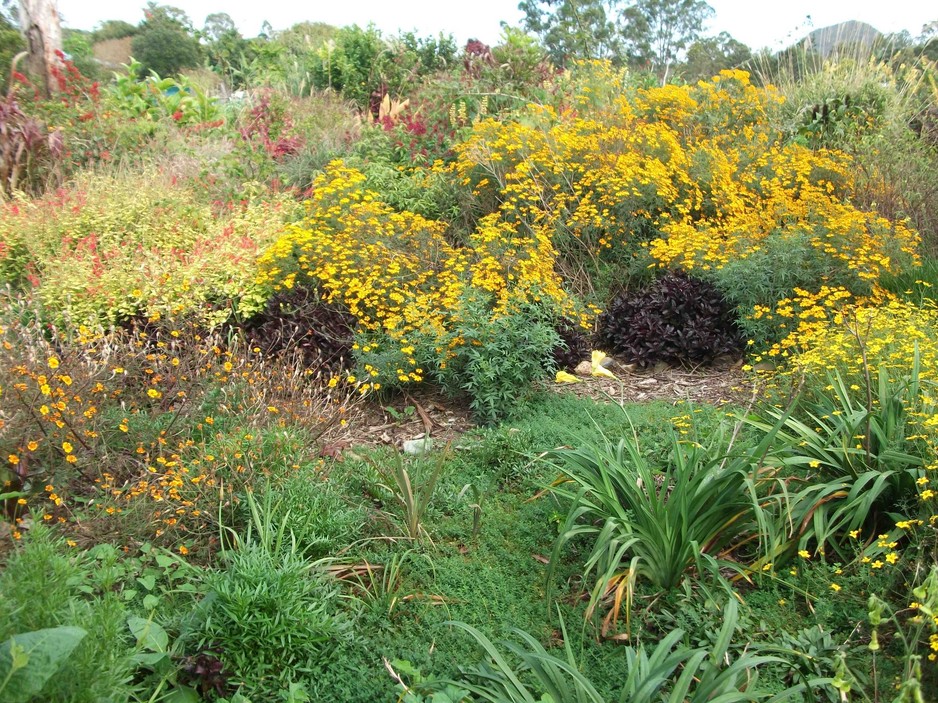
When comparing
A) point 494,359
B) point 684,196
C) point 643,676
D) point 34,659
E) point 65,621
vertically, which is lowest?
point 643,676

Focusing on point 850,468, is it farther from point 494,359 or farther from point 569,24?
point 569,24

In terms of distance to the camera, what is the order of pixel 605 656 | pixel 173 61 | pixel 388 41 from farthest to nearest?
1. pixel 173 61
2. pixel 388 41
3. pixel 605 656

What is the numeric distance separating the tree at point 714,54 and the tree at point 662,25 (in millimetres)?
1294

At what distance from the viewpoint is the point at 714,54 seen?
2930 centimetres

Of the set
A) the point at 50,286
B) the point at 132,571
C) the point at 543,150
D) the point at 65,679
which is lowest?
the point at 132,571

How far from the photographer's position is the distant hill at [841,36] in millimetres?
12109

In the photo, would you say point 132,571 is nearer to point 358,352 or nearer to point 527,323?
point 358,352

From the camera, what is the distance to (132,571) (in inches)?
121

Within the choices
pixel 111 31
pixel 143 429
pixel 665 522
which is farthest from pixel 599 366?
pixel 111 31

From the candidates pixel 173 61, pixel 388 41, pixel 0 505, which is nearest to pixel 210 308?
pixel 0 505

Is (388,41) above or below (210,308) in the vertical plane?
above

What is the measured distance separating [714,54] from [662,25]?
352 cm

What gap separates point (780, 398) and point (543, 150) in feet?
12.3

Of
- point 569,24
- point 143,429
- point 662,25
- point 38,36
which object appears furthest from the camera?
point 662,25
